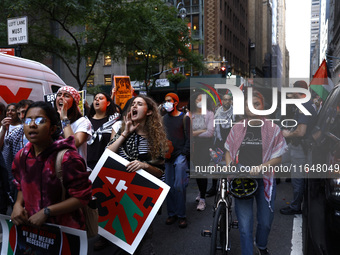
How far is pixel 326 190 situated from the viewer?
3.17 meters

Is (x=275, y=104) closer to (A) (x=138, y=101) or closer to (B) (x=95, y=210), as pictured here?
(A) (x=138, y=101)

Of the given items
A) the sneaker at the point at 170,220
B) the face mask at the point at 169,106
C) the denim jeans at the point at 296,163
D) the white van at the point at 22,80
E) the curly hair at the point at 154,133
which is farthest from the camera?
the white van at the point at 22,80

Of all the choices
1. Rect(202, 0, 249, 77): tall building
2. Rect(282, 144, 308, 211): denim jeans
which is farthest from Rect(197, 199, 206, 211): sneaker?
Rect(202, 0, 249, 77): tall building

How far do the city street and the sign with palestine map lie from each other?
2.91 ft

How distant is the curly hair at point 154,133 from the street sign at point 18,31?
6543 mm

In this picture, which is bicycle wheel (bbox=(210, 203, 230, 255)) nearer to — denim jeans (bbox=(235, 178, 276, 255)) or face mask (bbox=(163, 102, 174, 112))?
denim jeans (bbox=(235, 178, 276, 255))

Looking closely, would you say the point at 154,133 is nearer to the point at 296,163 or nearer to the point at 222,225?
the point at 222,225

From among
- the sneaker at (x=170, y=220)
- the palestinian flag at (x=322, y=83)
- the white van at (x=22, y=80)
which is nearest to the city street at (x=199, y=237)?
the sneaker at (x=170, y=220)

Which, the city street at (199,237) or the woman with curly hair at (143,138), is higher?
the woman with curly hair at (143,138)

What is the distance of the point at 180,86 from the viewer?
3681 centimetres

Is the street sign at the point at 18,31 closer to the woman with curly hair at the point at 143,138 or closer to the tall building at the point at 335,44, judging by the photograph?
the woman with curly hair at the point at 143,138

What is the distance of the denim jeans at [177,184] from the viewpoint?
512 cm

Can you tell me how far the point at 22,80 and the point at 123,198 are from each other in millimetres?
4479

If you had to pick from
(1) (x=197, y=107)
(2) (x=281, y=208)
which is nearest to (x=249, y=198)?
(2) (x=281, y=208)
